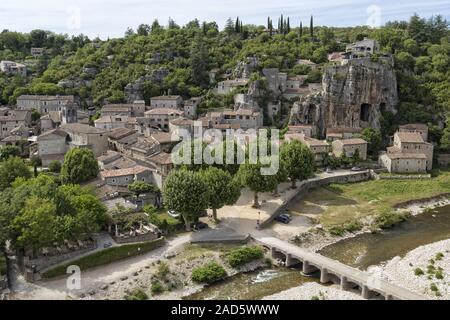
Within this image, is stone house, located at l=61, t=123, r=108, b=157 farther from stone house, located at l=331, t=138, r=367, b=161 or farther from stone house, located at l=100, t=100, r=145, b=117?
stone house, located at l=331, t=138, r=367, b=161

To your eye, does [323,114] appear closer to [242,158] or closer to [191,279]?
[242,158]

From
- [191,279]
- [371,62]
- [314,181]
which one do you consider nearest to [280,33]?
[371,62]

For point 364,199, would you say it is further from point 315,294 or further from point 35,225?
point 35,225

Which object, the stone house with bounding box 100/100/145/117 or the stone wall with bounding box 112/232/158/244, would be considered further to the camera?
the stone house with bounding box 100/100/145/117

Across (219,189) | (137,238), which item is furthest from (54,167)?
(219,189)

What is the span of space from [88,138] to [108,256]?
26.0 meters

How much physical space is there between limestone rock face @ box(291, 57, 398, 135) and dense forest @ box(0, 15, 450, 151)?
3722 mm

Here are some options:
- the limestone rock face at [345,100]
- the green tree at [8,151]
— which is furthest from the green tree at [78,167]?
the limestone rock face at [345,100]

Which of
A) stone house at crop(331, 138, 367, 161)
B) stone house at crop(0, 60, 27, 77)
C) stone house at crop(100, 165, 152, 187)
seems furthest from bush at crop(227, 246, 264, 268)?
stone house at crop(0, 60, 27, 77)

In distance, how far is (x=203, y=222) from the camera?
43156 millimetres

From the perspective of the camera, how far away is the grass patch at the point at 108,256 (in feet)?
111

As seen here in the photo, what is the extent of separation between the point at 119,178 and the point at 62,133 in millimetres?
16058

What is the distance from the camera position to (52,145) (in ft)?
192

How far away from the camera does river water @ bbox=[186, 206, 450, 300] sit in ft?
109
